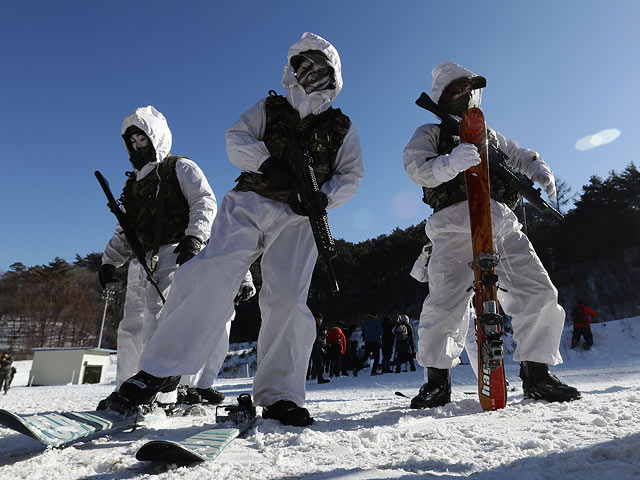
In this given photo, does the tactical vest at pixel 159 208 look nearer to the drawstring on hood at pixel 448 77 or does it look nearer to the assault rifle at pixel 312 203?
the assault rifle at pixel 312 203

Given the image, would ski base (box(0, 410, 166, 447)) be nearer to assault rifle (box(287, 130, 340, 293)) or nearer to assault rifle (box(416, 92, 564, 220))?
assault rifle (box(287, 130, 340, 293))

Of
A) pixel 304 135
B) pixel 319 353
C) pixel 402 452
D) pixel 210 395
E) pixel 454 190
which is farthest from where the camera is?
pixel 319 353

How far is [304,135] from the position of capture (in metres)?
2.65

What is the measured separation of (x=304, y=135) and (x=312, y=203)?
1.73 feet

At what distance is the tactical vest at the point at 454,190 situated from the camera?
3035 mm

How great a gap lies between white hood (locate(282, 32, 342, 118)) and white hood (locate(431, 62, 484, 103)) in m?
0.97

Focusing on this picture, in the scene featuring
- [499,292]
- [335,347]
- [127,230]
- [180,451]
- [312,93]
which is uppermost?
[312,93]

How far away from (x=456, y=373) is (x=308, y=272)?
20.2 feet

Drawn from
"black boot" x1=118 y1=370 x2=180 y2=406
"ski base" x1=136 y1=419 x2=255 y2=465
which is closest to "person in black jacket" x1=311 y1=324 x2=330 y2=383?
"black boot" x1=118 y1=370 x2=180 y2=406

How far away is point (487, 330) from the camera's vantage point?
8.52 ft

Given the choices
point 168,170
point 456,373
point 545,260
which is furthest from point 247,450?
point 545,260

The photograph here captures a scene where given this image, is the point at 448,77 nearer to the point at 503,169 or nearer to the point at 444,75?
the point at 444,75

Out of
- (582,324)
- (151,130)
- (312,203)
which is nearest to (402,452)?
(312,203)

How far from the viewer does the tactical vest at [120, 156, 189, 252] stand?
3324 mm
